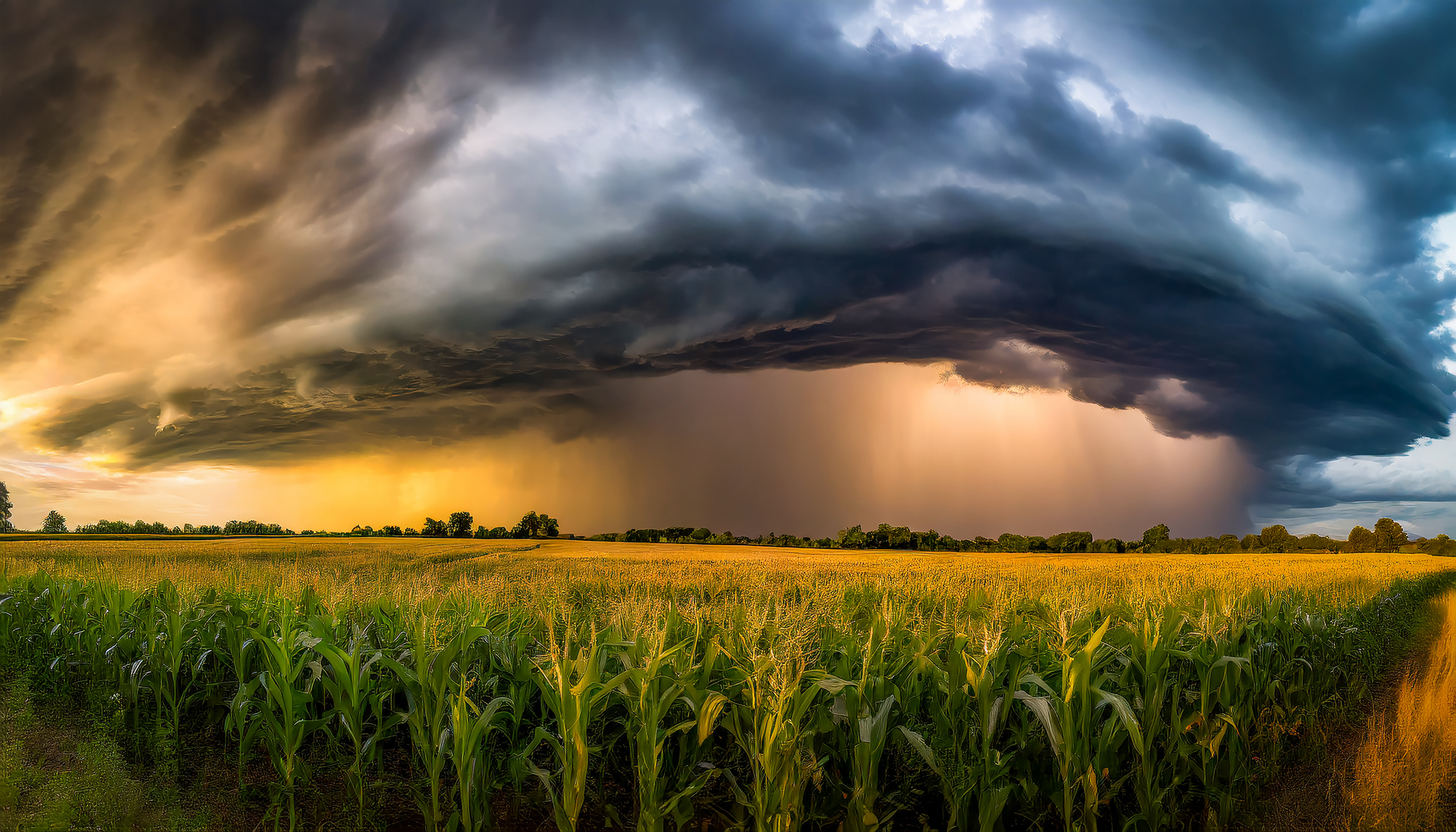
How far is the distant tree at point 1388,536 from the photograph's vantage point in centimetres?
12112

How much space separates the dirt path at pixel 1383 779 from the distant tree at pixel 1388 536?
155628 mm

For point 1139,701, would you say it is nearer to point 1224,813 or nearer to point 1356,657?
point 1224,813

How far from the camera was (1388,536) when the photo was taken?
121875mm

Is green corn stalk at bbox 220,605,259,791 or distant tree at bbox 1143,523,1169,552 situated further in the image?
distant tree at bbox 1143,523,1169,552

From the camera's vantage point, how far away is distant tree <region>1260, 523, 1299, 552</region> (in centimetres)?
11356

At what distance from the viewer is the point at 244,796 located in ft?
26.0

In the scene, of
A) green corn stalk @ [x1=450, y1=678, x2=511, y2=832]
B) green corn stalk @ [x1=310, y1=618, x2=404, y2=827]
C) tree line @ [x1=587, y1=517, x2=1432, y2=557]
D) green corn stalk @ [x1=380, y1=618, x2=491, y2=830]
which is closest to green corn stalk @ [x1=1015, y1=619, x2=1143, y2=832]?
green corn stalk @ [x1=450, y1=678, x2=511, y2=832]

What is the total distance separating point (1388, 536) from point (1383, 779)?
537 feet

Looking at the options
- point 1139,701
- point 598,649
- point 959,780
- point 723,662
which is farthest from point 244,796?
point 1139,701

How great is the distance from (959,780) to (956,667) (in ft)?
3.23

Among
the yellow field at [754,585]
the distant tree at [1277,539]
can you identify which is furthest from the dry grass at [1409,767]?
the distant tree at [1277,539]

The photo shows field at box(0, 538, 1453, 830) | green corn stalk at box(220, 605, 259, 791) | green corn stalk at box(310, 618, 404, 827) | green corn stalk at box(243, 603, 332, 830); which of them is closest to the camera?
field at box(0, 538, 1453, 830)

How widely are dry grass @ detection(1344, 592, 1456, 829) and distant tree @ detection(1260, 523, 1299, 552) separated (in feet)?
425

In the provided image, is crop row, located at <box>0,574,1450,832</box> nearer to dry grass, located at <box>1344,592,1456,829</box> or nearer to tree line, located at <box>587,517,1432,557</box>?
dry grass, located at <box>1344,592,1456,829</box>
